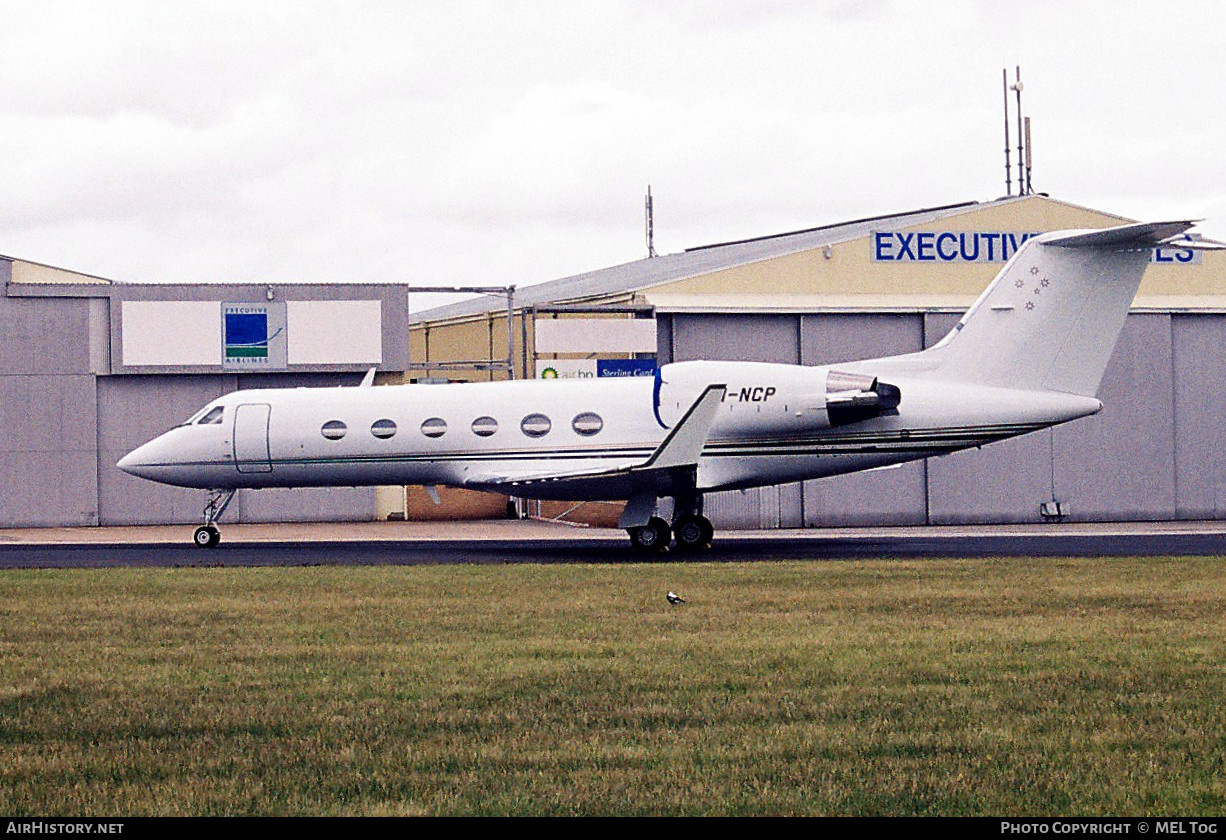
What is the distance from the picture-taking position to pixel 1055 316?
27.2 m

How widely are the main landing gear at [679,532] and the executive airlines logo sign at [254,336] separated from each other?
14461 millimetres

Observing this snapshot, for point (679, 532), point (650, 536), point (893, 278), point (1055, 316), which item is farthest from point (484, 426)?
point (893, 278)

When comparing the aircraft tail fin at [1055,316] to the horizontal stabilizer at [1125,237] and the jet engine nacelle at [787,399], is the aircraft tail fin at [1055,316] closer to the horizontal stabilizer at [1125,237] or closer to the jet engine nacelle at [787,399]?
the horizontal stabilizer at [1125,237]

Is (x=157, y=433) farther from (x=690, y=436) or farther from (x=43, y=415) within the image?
(x=690, y=436)

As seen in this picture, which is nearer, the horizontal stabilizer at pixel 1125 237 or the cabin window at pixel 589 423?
the horizontal stabilizer at pixel 1125 237

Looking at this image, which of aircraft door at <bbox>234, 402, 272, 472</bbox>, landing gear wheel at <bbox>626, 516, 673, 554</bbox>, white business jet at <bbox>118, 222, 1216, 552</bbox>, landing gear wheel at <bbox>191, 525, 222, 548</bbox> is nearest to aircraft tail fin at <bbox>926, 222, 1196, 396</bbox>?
white business jet at <bbox>118, 222, 1216, 552</bbox>

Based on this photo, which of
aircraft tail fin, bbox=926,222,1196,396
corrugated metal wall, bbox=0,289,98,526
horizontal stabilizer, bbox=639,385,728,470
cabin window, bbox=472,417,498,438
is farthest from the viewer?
corrugated metal wall, bbox=0,289,98,526

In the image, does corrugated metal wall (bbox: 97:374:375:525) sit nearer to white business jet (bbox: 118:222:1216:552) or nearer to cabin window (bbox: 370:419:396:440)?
white business jet (bbox: 118:222:1216:552)

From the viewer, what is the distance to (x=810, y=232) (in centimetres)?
4750

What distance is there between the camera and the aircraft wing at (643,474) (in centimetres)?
2542

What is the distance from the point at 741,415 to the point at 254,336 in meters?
16.1

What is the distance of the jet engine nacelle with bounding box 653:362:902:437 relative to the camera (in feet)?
87.6

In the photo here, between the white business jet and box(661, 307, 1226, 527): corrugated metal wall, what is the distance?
34.4 feet

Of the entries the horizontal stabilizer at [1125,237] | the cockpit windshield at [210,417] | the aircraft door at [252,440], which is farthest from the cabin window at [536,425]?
the horizontal stabilizer at [1125,237]
